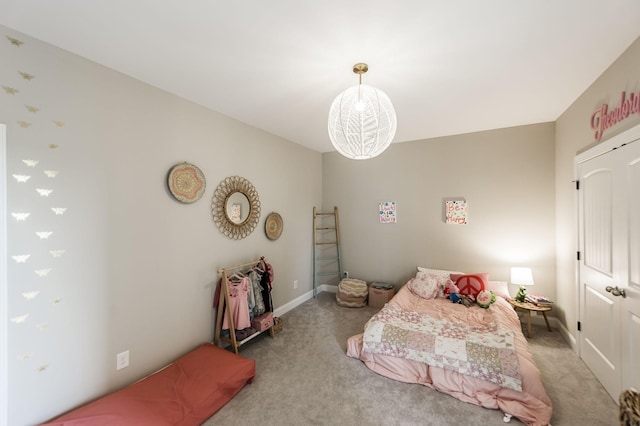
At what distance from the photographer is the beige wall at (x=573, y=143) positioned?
1733mm

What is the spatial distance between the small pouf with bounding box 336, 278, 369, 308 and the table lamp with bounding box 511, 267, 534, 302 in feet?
6.06

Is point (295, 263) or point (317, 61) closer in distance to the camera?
point (317, 61)

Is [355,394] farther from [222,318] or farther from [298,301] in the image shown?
[298,301]

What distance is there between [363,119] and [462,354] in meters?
1.99

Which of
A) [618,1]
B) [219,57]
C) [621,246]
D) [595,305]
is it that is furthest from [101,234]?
[595,305]

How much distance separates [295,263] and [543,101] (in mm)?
3474

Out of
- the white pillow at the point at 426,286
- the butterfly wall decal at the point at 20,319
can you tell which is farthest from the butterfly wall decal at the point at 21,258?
the white pillow at the point at 426,286

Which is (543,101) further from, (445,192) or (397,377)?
(397,377)

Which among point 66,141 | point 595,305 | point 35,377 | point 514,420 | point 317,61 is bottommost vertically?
point 514,420

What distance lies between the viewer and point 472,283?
3057 millimetres

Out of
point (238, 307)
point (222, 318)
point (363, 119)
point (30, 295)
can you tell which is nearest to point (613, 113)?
point (363, 119)

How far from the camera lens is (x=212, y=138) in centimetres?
260

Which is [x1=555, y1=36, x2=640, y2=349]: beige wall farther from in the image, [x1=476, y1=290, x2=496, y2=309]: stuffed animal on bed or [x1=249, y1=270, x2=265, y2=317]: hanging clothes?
[x1=249, y1=270, x2=265, y2=317]: hanging clothes

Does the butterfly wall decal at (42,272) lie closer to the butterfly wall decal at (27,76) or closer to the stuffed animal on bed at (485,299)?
the butterfly wall decal at (27,76)
